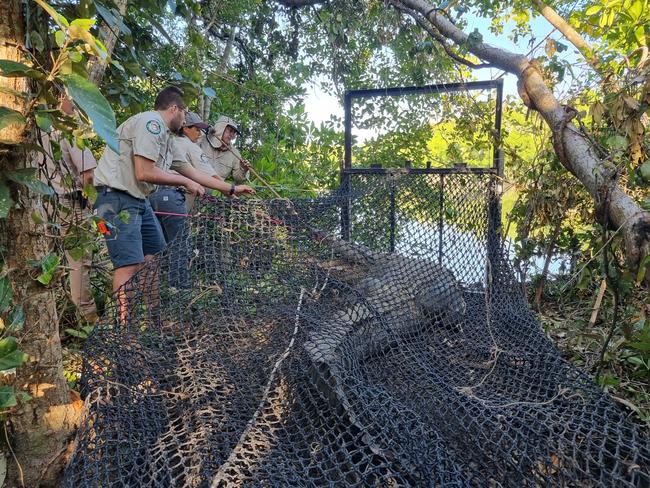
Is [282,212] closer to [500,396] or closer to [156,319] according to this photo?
[156,319]

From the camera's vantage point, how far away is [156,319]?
1796 mm

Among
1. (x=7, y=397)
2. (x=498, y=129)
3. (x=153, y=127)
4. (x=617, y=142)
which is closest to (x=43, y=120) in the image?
(x=7, y=397)

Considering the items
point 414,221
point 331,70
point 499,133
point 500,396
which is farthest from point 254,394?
point 331,70

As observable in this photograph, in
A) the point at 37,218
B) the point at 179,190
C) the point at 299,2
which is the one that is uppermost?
the point at 299,2

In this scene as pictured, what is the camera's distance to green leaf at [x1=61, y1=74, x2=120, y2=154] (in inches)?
36.2

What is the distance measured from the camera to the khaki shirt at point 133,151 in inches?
101

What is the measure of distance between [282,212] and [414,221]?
99 cm

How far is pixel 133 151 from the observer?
8.57ft

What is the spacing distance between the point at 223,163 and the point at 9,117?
11.2 ft

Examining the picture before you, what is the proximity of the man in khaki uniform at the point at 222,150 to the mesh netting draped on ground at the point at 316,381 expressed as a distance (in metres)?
2.00

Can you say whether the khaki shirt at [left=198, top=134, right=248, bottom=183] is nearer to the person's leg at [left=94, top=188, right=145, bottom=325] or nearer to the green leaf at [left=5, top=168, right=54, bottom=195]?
the person's leg at [left=94, top=188, right=145, bottom=325]

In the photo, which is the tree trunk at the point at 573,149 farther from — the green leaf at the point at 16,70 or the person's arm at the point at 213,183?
the green leaf at the point at 16,70

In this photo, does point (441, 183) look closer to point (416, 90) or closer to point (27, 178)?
point (416, 90)

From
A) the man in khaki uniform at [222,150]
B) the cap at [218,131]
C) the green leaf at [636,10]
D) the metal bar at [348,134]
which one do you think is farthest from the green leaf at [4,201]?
the cap at [218,131]
